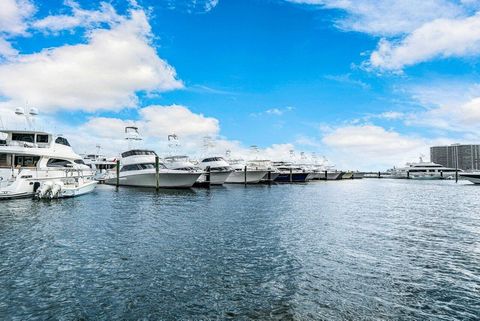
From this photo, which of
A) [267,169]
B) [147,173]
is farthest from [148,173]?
[267,169]

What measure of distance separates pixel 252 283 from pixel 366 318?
341 cm

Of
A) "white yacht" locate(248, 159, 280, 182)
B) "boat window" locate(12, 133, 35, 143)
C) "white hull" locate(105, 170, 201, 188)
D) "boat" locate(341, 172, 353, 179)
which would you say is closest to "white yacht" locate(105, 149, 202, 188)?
"white hull" locate(105, 170, 201, 188)

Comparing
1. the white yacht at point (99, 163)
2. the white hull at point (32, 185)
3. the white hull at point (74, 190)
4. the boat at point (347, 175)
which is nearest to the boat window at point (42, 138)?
the white hull at point (32, 185)

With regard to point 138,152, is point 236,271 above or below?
below

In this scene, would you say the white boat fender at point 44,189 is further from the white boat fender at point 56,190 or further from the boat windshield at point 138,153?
the boat windshield at point 138,153

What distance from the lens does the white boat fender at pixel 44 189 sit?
3134 centimetres

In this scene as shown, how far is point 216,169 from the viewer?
69812 mm

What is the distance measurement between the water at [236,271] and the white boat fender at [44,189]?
13.4 meters

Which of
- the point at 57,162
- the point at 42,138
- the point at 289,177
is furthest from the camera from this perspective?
the point at 289,177

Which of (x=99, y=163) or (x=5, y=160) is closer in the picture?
(x=5, y=160)

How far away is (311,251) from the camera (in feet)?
43.5

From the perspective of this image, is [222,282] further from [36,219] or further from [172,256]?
[36,219]

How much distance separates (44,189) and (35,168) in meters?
4.81

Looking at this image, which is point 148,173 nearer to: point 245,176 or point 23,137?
point 23,137
